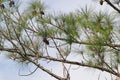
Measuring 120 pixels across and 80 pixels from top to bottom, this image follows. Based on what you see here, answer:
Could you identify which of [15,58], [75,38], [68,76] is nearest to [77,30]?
[75,38]

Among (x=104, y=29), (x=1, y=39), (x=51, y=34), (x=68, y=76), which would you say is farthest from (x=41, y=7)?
(x=68, y=76)

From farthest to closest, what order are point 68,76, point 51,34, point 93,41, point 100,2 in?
1. point 51,34
2. point 93,41
3. point 100,2
4. point 68,76

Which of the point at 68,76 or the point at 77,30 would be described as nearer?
the point at 68,76

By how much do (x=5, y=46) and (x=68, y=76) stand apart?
78 cm

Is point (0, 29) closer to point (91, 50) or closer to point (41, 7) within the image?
point (41, 7)

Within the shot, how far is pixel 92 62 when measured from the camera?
2.28m

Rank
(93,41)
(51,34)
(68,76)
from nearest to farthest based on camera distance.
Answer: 1. (68,76)
2. (93,41)
3. (51,34)

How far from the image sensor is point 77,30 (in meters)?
2.14

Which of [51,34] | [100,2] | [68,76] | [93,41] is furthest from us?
[51,34]

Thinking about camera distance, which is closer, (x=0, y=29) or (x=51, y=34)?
(x=0, y=29)

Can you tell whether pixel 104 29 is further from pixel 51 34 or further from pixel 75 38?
pixel 51 34

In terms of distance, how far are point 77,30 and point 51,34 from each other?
0.65 ft

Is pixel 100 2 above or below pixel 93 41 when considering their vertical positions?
above

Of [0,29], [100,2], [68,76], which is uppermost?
[100,2]
